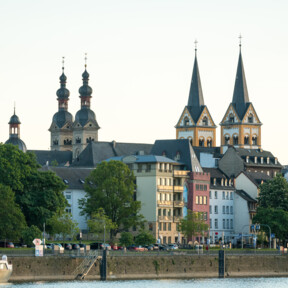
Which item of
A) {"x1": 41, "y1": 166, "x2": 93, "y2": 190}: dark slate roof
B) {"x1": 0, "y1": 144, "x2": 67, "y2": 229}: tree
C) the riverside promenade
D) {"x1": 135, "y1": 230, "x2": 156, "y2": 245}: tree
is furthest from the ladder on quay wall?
{"x1": 41, "y1": 166, "x2": 93, "y2": 190}: dark slate roof

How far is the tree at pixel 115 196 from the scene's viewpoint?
170125 mm

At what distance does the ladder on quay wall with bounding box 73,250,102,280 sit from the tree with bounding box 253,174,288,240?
181ft

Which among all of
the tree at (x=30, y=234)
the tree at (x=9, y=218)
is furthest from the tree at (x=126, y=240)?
the tree at (x=9, y=218)

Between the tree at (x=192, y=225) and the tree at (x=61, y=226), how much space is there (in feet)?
72.7

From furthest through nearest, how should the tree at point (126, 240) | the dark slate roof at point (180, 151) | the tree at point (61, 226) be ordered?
the dark slate roof at point (180, 151)
the tree at point (126, 240)
the tree at point (61, 226)

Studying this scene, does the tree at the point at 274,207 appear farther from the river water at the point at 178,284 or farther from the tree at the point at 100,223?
the river water at the point at 178,284

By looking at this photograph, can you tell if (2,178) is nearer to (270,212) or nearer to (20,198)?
(20,198)

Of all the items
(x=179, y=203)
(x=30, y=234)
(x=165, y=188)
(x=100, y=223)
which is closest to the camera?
(x=30, y=234)

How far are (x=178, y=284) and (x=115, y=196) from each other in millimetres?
43950

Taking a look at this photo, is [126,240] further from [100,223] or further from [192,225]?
[192,225]

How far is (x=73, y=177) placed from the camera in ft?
619

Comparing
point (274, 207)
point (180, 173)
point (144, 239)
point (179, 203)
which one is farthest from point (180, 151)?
point (144, 239)

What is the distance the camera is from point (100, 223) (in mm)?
162125

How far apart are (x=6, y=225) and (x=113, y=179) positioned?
1297 inches
